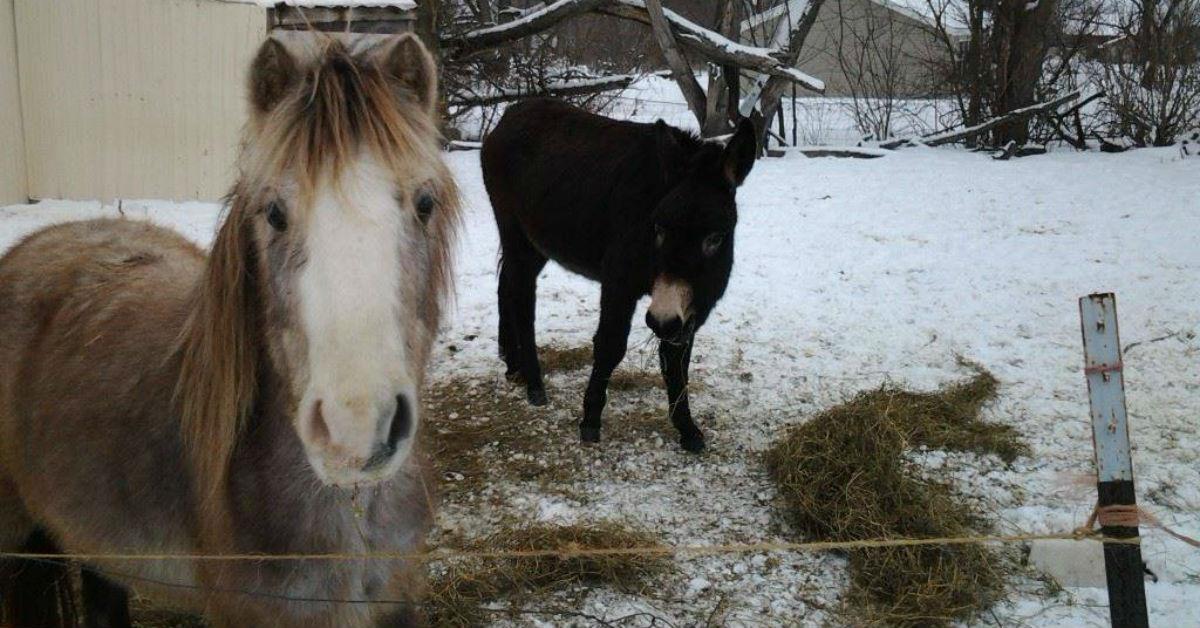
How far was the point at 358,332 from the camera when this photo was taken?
4.61 ft

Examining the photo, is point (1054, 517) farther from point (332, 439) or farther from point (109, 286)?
point (109, 286)

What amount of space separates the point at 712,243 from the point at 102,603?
113 inches

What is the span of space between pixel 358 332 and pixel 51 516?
1.51 metres

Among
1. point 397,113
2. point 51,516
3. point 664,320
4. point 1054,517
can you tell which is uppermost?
point 397,113

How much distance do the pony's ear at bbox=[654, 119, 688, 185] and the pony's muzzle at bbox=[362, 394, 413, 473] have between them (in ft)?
9.46

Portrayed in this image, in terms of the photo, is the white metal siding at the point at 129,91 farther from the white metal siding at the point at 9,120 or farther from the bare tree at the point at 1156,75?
the bare tree at the point at 1156,75

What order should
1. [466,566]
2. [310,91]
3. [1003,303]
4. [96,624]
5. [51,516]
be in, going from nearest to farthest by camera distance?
[310,91] → [51,516] → [96,624] → [466,566] → [1003,303]

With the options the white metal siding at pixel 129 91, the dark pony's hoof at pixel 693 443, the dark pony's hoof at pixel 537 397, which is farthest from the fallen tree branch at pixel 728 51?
the dark pony's hoof at pixel 693 443

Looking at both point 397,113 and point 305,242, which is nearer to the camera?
point 305,242

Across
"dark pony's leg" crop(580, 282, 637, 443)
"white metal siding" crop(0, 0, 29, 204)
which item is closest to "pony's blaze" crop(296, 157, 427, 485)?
"dark pony's leg" crop(580, 282, 637, 443)

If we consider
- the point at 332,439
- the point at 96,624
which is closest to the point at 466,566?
the point at 96,624

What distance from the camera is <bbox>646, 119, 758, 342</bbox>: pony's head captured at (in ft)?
12.7

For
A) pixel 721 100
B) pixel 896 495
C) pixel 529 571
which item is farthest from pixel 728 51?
pixel 529 571

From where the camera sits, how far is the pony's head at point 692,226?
3.86 m
